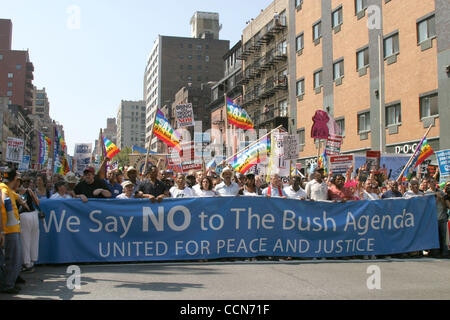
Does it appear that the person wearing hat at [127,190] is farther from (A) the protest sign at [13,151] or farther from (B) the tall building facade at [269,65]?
(B) the tall building facade at [269,65]

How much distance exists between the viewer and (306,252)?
9617 mm

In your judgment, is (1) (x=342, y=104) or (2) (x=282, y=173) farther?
(1) (x=342, y=104)

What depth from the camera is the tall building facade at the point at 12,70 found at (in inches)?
4109

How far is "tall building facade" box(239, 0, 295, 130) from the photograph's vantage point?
42.0 meters

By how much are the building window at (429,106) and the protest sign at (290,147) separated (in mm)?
12206

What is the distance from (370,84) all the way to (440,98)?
641cm

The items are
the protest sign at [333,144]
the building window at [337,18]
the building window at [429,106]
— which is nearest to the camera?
the protest sign at [333,144]

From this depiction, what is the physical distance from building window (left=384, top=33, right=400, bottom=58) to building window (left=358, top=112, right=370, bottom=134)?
13.0 ft

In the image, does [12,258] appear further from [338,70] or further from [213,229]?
[338,70]

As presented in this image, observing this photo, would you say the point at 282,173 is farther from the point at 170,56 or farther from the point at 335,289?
the point at 170,56

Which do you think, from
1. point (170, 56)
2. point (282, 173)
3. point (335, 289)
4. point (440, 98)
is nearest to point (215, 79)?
point (170, 56)

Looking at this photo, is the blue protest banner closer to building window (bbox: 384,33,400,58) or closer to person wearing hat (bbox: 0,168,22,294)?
person wearing hat (bbox: 0,168,22,294)

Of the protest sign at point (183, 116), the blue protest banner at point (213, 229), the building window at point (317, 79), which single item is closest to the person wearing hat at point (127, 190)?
the blue protest banner at point (213, 229)

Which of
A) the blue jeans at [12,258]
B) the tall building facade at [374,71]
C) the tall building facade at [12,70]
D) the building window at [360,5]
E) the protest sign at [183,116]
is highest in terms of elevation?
the tall building facade at [12,70]
